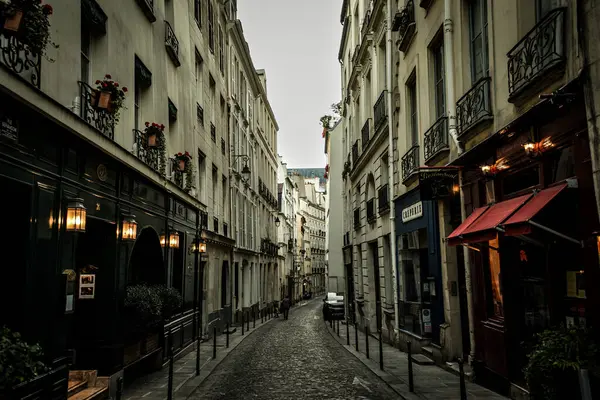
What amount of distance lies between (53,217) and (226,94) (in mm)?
18823

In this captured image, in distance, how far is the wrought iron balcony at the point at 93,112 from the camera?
8.92 metres

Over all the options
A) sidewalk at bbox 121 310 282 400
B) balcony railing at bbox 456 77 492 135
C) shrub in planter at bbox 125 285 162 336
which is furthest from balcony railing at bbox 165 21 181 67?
sidewalk at bbox 121 310 282 400

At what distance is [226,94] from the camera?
2538cm

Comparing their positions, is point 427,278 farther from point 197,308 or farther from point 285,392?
point 197,308

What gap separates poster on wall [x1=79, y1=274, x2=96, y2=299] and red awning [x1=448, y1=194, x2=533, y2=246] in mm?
6526

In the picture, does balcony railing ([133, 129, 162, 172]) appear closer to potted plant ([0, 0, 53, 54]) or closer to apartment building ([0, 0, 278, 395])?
apartment building ([0, 0, 278, 395])

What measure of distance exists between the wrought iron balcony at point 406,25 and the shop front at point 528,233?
5572 millimetres

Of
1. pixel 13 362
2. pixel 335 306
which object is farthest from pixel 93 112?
pixel 335 306

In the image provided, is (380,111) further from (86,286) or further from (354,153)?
(86,286)

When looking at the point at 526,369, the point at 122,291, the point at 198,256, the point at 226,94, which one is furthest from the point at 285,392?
the point at 226,94

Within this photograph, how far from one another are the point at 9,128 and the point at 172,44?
969cm

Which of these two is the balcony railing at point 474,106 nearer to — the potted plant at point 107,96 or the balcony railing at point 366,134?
the potted plant at point 107,96

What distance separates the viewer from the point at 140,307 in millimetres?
10742

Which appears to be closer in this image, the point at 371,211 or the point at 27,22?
the point at 27,22
